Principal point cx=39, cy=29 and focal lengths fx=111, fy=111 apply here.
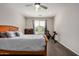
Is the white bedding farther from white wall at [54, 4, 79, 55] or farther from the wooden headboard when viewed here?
white wall at [54, 4, 79, 55]

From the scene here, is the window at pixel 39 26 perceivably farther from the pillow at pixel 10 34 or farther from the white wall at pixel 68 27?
the pillow at pixel 10 34

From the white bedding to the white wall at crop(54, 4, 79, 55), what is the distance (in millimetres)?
568

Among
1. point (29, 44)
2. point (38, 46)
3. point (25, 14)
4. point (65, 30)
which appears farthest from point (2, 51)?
point (65, 30)

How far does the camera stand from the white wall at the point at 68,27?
119 inches

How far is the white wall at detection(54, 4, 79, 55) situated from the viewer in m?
3.01

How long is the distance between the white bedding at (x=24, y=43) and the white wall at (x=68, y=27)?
568mm

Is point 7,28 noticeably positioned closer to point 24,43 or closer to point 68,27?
point 24,43

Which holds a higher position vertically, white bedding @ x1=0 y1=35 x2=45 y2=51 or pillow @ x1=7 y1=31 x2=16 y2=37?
pillow @ x1=7 y1=31 x2=16 y2=37

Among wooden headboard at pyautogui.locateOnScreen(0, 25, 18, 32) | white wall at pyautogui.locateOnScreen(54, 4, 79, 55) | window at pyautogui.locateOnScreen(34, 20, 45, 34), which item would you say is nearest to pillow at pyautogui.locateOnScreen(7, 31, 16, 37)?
wooden headboard at pyautogui.locateOnScreen(0, 25, 18, 32)

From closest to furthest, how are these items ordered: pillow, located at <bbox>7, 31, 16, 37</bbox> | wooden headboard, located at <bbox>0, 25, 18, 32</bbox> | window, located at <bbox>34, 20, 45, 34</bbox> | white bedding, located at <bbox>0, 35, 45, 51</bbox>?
window, located at <bbox>34, 20, 45, 34</bbox>, wooden headboard, located at <bbox>0, 25, 18, 32</bbox>, white bedding, located at <bbox>0, 35, 45, 51</bbox>, pillow, located at <bbox>7, 31, 16, 37</bbox>

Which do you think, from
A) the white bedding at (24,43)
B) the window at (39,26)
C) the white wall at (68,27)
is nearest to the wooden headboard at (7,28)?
the white bedding at (24,43)

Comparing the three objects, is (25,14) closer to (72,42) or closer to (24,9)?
(24,9)

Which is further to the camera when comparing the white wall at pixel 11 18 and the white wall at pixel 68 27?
the white wall at pixel 68 27

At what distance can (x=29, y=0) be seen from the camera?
1494 mm
